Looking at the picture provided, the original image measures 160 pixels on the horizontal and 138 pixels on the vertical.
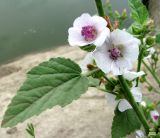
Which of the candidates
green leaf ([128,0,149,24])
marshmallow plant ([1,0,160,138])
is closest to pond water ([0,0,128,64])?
green leaf ([128,0,149,24])

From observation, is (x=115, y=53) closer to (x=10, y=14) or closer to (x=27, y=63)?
(x=27, y=63)

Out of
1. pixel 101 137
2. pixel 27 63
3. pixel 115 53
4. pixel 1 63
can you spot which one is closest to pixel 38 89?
pixel 115 53

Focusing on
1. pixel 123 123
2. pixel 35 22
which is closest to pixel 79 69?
pixel 123 123

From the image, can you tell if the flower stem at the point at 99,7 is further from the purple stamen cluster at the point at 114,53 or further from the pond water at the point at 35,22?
the pond water at the point at 35,22

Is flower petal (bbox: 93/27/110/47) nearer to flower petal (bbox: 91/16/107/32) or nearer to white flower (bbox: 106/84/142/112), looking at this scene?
flower petal (bbox: 91/16/107/32)

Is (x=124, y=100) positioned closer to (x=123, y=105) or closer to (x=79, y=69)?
(x=123, y=105)

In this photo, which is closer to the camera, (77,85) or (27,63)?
(77,85)

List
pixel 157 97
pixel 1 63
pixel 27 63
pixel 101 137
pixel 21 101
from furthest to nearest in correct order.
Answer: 1. pixel 1 63
2. pixel 27 63
3. pixel 157 97
4. pixel 101 137
5. pixel 21 101
